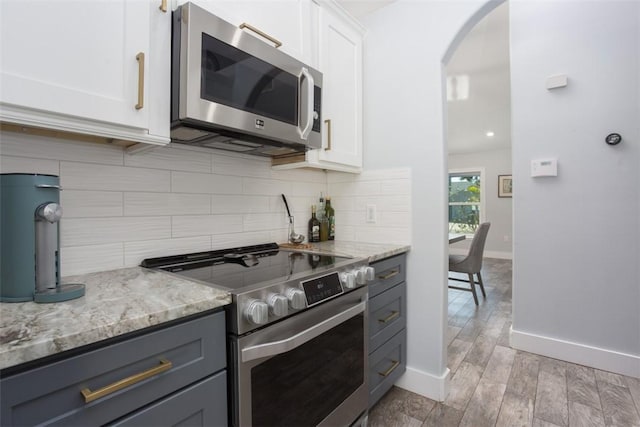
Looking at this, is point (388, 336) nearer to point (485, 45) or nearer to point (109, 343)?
point (109, 343)

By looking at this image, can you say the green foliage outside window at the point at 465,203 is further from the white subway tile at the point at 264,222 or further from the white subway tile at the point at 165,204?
the white subway tile at the point at 165,204

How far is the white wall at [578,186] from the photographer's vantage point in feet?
6.81

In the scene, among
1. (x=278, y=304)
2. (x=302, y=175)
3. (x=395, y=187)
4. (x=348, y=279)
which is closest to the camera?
(x=278, y=304)

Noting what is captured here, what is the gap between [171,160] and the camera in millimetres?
1362

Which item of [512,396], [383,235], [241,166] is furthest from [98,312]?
[512,396]

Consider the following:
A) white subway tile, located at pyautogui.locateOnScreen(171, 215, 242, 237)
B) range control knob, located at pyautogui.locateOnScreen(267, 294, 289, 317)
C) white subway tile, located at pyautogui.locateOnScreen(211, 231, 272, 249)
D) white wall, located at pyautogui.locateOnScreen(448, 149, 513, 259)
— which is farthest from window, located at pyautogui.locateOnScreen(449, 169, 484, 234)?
range control knob, located at pyautogui.locateOnScreen(267, 294, 289, 317)

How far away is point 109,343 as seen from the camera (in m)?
0.66

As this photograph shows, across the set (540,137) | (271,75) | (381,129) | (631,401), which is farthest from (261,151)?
(631,401)

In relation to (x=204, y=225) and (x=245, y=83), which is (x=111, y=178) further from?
(x=245, y=83)

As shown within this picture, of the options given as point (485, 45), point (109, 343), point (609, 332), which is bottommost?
point (609, 332)

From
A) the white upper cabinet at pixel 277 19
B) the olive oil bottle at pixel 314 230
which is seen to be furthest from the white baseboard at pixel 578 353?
the white upper cabinet at pixel 277 19

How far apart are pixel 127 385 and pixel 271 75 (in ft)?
3.87

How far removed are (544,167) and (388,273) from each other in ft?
5.44

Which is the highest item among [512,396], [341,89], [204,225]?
[341,89]
